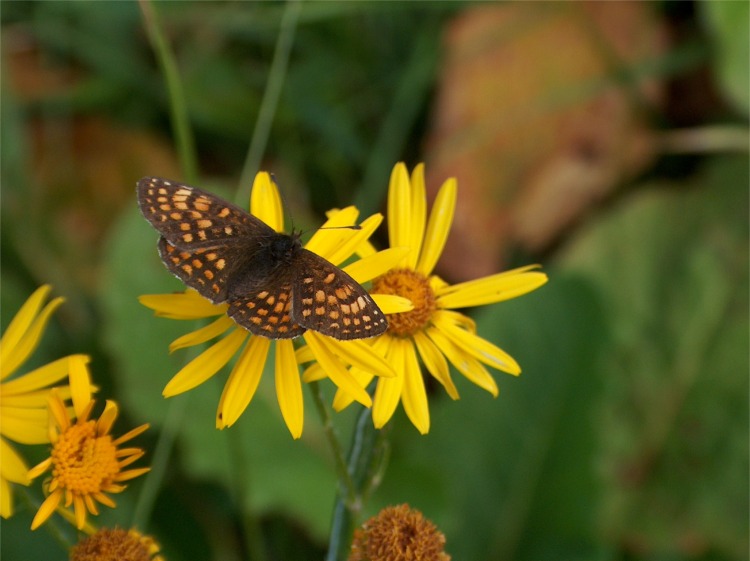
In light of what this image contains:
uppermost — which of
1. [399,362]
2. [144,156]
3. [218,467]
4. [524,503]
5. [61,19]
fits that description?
[61,19]

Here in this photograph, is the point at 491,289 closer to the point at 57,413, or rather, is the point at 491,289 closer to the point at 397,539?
the point at 397,539

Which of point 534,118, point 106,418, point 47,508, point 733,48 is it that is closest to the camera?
point 47,508

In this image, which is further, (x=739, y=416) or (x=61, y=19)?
(x=61, y=19)

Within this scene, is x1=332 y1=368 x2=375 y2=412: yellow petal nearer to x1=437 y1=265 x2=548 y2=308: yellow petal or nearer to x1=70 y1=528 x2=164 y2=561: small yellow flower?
x1=437 y1=265 x2=548 y2=308: yellow petal

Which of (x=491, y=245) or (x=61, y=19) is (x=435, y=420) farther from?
(x=61, y=19)

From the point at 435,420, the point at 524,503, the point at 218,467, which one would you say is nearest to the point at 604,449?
the point at 524,503

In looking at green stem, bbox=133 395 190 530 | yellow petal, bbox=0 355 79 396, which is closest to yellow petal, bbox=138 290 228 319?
yellow petal, bbox=0 355 79 396

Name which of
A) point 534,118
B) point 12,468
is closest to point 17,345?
point 12,468
